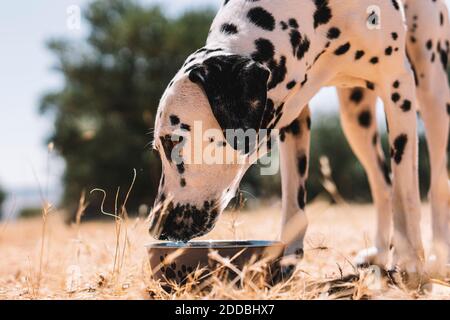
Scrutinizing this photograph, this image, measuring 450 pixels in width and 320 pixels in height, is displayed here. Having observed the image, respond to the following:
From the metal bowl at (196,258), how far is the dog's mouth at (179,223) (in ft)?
0.24

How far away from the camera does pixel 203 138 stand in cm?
338

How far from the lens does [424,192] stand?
13.9 meters

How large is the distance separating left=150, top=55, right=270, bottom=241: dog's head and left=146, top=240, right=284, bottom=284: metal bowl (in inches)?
4.8

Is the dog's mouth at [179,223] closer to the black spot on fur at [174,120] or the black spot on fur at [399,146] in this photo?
the black spot on fur at [174,120]

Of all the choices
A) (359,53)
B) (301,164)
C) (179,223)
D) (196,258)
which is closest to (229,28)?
(359,53)

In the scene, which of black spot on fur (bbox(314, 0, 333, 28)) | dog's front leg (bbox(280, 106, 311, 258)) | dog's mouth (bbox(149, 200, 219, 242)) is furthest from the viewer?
dog's front leg (bbox(280, 106, 311, 258))

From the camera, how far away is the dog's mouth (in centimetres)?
348

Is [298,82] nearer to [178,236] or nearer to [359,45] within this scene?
[359,45]

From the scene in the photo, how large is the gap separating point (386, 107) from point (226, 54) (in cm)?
149

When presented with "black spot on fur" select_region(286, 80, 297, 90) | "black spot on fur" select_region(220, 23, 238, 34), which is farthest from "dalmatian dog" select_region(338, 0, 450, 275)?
"black spot on fur" select_region(220, 23, 238, 34)

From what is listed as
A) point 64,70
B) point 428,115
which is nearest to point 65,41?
point 64,70

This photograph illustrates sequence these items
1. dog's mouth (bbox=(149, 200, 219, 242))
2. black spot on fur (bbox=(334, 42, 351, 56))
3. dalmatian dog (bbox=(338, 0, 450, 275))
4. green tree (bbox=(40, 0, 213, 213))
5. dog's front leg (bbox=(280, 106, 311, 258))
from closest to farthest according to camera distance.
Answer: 1. dog's mouth (bbox=(149, 200, 219, 242))
2. black spot on fur (bbox=(334, 42, 351, 56))
3. dog's front leg (bbox=(280, 106, 311, 258))
4. dalmatian dog (bbox=(338, 0, 450, 275))
5. green tree (bbox=(40, 0, 213, 213))

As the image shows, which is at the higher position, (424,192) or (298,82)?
(298,82)

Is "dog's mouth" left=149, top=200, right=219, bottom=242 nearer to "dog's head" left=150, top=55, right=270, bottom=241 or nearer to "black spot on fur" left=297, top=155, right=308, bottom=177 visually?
"dog's head" left=150, top=55, right=270, bottom=241
